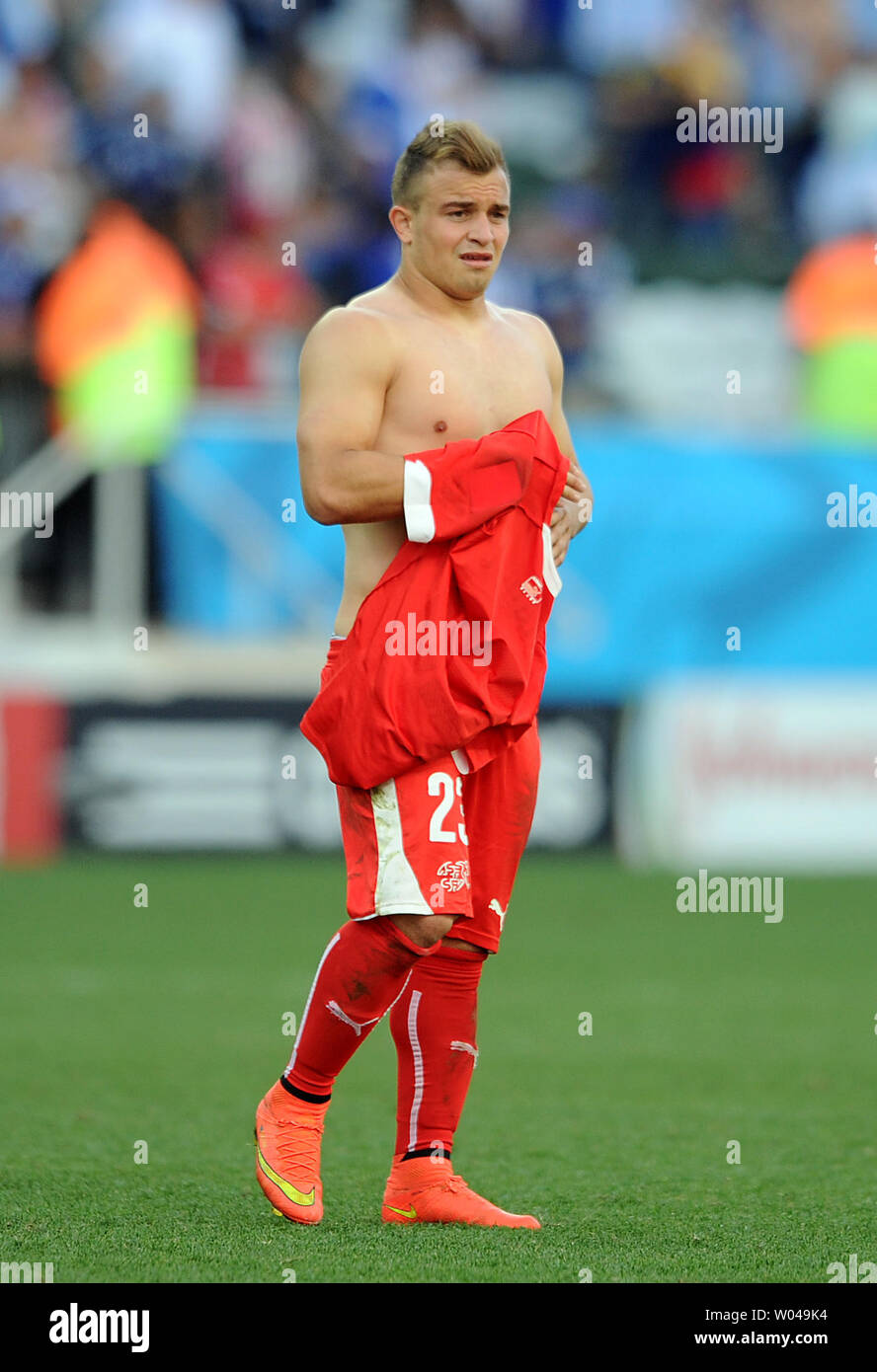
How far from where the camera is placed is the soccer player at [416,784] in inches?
163

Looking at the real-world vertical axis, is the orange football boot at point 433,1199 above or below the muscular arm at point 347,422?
below

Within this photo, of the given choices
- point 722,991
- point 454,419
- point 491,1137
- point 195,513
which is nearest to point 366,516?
point 454,419

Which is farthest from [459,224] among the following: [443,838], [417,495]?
[443,838]

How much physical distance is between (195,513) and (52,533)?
0.84 metres

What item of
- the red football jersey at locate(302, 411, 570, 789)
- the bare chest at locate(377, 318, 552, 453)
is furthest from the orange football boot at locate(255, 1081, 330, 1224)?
the bare chest at locate(377, 318, 552, 453)

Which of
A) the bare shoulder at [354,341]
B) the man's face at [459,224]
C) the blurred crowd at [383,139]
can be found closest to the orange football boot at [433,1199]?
the bare shoulder at [354,341]

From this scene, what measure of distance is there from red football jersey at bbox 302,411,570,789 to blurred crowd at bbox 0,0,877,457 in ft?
25.4

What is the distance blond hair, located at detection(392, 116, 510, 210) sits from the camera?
13.9 feet

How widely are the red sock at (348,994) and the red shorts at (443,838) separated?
0.07 m

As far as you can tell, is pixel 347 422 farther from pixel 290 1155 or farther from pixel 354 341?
pixel 290 1155

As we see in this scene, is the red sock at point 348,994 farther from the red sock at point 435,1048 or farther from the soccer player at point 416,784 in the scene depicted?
the red sock at point 435,1048

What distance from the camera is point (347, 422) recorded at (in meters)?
4.17

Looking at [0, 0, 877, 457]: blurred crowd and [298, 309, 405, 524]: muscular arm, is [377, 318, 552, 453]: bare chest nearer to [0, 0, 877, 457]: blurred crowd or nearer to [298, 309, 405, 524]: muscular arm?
[298, 309, 405, 524]: muscular arm

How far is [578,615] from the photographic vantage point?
1208cm
